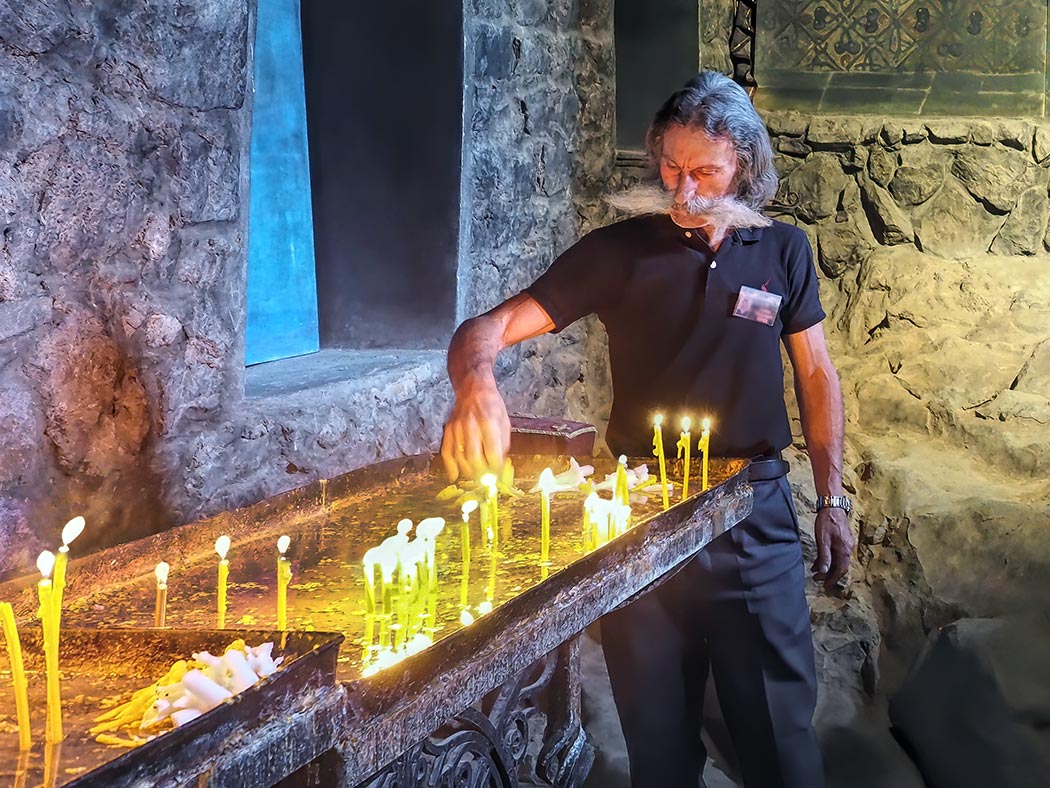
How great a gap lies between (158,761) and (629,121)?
386 cm

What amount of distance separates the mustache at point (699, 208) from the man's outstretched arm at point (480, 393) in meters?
0.32

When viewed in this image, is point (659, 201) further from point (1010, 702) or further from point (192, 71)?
point (1010, 702)

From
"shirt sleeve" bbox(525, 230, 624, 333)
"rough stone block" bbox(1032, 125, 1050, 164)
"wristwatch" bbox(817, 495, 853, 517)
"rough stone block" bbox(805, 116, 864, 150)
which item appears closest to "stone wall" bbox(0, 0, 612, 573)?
"shirt sleeve" bbox(525, 230, 624, 333)

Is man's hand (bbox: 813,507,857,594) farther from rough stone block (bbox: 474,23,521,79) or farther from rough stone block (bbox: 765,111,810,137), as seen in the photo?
rough stone block (bbox: 765,111,810,137)

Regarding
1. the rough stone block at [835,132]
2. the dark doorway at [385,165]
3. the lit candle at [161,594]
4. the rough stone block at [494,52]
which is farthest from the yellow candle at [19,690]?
the rough stone block at [835,132]

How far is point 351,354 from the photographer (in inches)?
136

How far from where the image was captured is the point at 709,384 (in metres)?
2.36

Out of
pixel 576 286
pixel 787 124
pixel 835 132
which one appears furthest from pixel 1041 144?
pixel 576 286

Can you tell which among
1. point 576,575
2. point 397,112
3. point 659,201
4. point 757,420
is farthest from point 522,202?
point 576,575

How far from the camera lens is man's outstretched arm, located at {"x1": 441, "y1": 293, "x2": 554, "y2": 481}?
199cm

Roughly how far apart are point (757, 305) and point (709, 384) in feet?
0.65

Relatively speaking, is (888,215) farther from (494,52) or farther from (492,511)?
(492,511)

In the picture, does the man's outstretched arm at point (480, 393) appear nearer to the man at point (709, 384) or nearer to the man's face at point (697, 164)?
the man at point (709, 384)

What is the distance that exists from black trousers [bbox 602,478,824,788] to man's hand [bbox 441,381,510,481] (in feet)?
1.78
